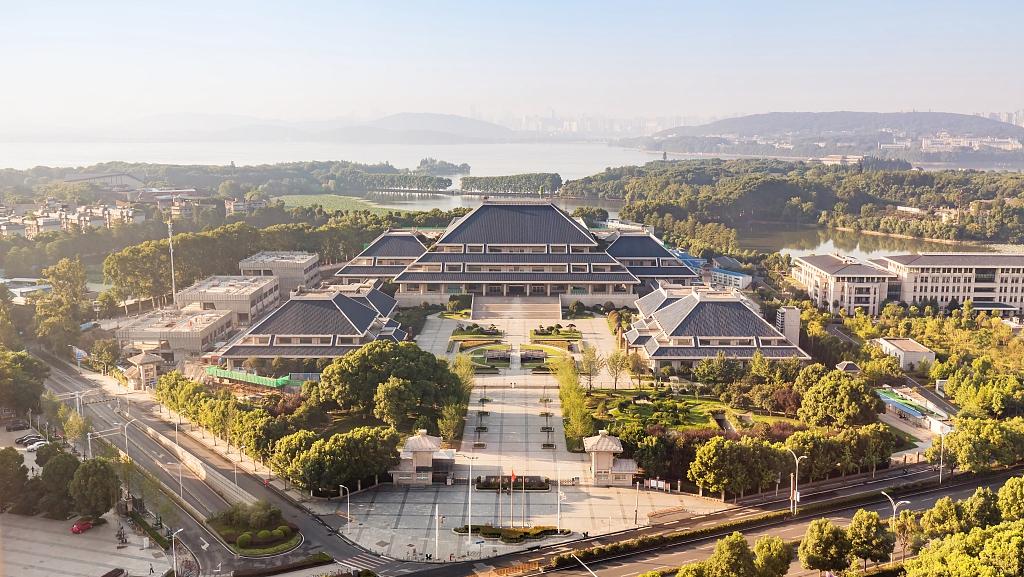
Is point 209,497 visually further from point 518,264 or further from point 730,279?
point 730,279

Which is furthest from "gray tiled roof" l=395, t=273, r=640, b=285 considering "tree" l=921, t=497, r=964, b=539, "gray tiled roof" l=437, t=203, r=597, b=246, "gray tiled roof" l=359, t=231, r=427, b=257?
"tree" l=921, t=497, r=964, b=539

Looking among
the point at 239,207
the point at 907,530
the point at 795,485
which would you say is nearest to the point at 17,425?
the point at 795,485

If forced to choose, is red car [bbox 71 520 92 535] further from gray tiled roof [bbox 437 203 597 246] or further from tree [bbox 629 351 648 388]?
gray tiled roof [bbox 437 203 597 246]

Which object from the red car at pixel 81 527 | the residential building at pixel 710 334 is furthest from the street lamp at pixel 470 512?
the residential building at pixel 710 334

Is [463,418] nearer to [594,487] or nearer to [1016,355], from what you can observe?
[594,487]

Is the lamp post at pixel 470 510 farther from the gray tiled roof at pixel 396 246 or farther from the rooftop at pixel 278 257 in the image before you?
the rooftop at pixel 278 257

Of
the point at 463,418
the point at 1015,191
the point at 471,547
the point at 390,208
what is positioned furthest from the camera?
the point at 390,208

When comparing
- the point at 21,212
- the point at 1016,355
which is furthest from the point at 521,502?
the point at 21,212
